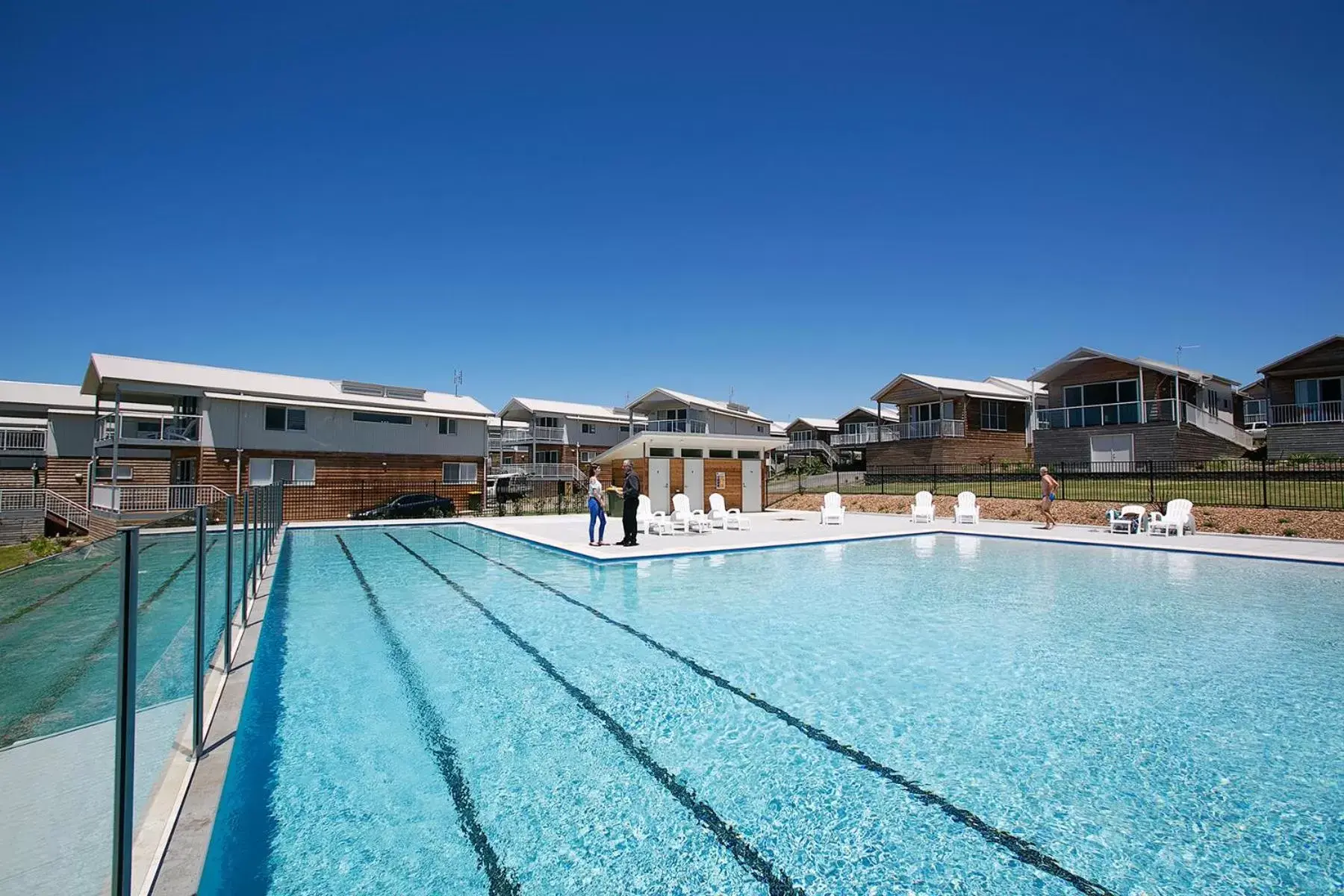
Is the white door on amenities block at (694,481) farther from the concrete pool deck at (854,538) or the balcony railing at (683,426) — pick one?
the balcony railing at (683,426)

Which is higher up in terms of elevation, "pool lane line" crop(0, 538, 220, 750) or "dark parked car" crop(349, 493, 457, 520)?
"pool lane line" crop(0, 538, 220, 750)

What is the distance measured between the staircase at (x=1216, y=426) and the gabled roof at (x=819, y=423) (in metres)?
27.4

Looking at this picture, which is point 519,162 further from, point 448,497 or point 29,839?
point 29,839

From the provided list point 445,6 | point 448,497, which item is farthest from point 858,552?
point 448,497

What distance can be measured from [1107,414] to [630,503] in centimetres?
2698

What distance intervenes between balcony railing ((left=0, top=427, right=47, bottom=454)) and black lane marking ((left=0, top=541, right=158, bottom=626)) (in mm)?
37652

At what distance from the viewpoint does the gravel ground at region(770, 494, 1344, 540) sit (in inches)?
645

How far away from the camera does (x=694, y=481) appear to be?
2369 cm

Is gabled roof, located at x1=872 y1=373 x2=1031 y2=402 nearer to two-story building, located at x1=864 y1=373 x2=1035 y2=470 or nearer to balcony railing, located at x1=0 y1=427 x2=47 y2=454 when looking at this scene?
two-story building, located at x1=864 y1=373 x2=1035 y2=470

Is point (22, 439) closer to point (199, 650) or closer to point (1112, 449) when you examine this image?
point (199, 650)

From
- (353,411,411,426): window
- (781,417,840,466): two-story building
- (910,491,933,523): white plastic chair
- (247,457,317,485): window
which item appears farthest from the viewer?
(781,417,840,466): two-story building

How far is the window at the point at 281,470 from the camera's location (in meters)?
24.6

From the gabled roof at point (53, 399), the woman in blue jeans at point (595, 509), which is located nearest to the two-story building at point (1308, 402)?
the woman in blue jeans at point (595, 509)

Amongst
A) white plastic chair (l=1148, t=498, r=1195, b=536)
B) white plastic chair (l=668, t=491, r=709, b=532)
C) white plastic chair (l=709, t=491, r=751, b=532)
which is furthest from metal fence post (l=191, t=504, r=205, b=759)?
white plastic chair (l=1148, t=498, r=1195, b=536)
